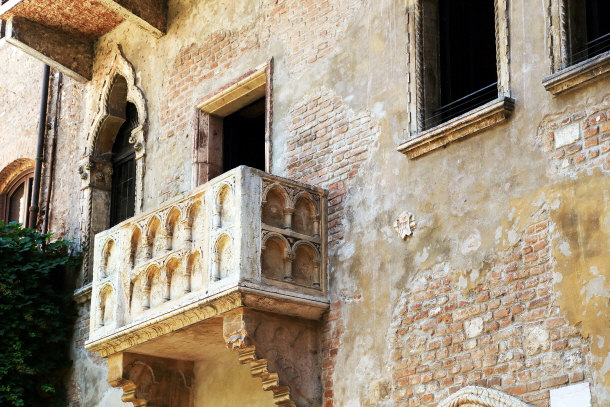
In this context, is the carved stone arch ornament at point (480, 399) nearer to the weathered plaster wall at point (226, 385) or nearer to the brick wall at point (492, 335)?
the brick wall at point (492, 335)

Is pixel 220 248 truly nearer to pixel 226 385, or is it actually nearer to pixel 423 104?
pixel 226 385

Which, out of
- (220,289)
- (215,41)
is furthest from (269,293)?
(215,41)

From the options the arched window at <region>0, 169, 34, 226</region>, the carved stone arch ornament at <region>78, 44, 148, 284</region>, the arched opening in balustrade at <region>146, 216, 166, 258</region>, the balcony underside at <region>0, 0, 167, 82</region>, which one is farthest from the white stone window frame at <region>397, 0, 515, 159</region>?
the arched window at <region>0, 169, 34, 226</region>

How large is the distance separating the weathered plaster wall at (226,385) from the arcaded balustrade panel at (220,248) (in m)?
0.97

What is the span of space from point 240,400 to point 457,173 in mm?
3041

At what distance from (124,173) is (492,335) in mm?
6404

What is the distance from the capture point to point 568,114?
7922mm

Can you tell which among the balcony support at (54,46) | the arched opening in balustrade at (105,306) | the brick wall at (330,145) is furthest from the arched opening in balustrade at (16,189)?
the brick wall at (330,145)

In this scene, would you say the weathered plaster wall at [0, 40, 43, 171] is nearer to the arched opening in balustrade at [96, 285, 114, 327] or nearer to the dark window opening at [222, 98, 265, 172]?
the dark window opening at [222, 98, 265, 172]

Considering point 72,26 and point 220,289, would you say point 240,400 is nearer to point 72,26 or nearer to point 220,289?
point 220,289

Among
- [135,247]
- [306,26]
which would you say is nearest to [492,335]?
[135,247]

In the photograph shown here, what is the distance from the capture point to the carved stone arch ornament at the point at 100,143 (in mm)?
12781

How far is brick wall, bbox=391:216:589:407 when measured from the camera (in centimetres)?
754

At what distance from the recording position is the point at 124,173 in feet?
43.3
